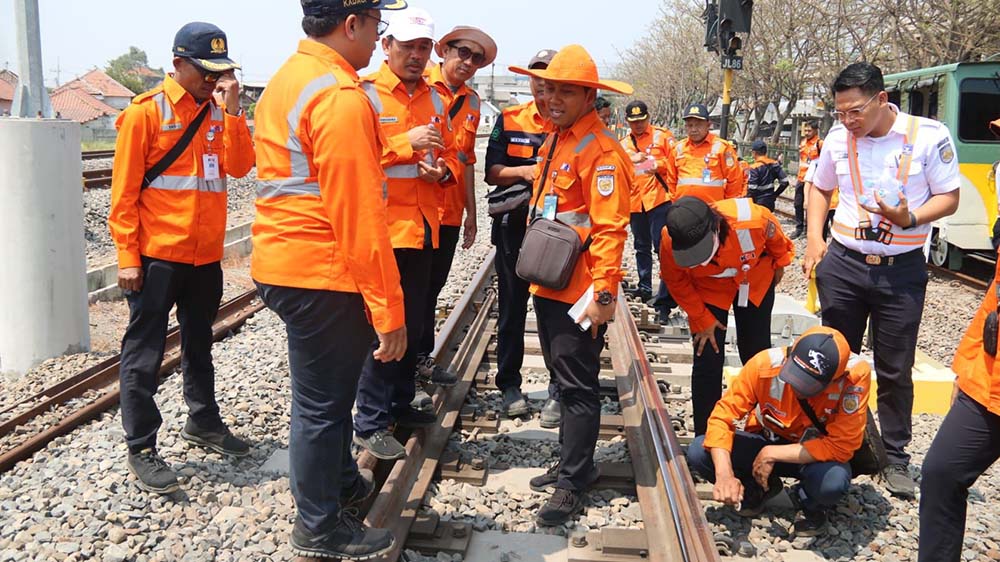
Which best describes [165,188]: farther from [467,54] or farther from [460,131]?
[467,54]

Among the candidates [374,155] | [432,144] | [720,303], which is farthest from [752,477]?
[374,155]

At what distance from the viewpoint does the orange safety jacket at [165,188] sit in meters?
3.84

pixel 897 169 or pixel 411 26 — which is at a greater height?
pixel 411 26

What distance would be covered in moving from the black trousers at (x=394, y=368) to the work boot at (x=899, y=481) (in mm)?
2542

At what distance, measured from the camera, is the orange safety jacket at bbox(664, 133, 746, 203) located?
7.86m

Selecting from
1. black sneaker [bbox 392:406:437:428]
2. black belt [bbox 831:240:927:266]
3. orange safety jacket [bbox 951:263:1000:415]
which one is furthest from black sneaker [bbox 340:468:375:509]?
black belt [bbox 831:240:927:266]

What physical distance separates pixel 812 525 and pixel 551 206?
74.9 inches

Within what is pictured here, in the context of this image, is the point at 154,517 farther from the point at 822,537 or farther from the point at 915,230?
the point at 915,230

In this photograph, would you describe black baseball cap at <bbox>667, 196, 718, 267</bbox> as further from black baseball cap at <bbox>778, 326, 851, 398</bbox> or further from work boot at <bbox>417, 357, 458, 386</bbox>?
work boot at <bbox>417, 357, 458, 386</bbox>

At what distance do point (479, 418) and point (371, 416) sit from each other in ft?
3.13

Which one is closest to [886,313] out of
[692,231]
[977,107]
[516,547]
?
[692,231]

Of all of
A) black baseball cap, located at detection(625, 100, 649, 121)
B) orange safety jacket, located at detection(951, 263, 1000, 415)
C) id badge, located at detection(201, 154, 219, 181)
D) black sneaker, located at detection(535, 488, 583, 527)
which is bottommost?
black sneaker, located at detection(535, 488, 583, 527)

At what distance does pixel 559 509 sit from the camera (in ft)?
12.1

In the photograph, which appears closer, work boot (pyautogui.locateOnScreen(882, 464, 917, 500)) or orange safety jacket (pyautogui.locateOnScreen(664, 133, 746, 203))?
work boot (pyautogui.locateOnScreen(882, 464, 917, 500))
